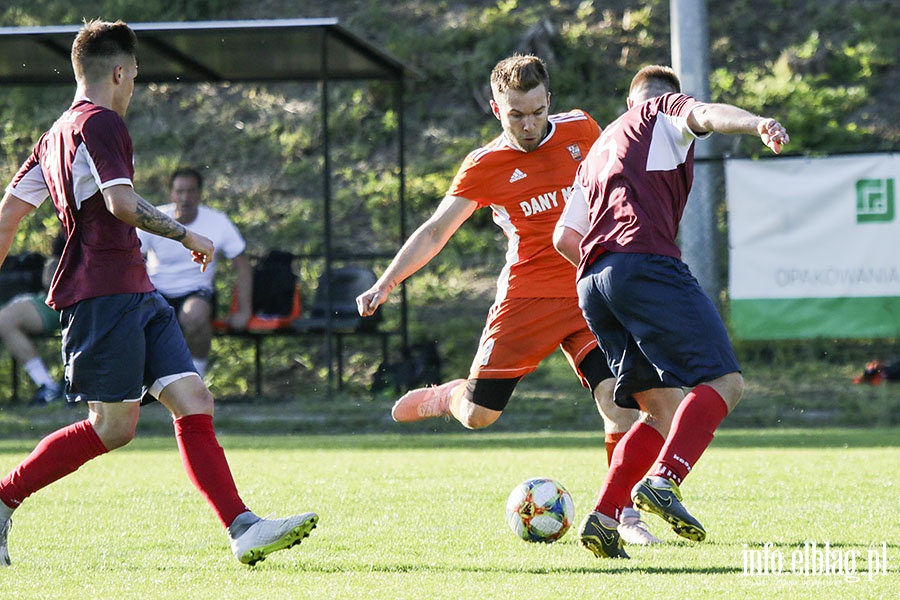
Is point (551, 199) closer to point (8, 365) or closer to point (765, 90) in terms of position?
point (8, 365)

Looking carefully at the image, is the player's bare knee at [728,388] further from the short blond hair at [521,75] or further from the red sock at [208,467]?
the red sock at [208,467]

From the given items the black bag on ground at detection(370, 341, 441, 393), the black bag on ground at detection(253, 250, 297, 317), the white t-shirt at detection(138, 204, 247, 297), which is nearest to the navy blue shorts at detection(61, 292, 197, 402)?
the white t-shirt at detection(138, 204, 247, 297)

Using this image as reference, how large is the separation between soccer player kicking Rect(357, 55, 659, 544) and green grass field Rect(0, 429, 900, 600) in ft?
2.13

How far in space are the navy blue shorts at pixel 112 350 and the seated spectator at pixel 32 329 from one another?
748cm

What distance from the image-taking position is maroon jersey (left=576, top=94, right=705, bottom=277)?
16.4 ft

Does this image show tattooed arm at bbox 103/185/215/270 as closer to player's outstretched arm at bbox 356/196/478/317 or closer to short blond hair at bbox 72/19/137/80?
short blond hair at bbox 72/19/137/80

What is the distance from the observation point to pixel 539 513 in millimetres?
5535

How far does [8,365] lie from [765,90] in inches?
372

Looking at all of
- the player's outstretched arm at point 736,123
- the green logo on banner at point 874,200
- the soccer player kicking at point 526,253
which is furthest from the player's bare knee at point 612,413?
the green logo on banner at point 874,200

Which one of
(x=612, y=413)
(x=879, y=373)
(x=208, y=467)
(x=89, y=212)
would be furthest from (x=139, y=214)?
(x=879, y=373)

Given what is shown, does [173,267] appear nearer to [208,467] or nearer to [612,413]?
[612,413]

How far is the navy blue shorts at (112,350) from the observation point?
5.03 metres

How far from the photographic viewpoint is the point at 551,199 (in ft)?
20.7

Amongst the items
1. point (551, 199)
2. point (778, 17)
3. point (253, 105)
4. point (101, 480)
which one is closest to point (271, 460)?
point (101, 480)
